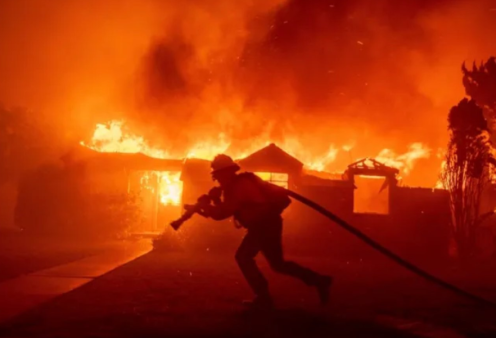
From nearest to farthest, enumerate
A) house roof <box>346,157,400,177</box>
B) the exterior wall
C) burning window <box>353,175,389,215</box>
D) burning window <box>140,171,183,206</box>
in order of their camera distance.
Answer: the exterior wall < house roof <box>346,157,400,177</box> < burning window <box>140,171,183,206</box> < burning window <box>353,175,389,215</box>

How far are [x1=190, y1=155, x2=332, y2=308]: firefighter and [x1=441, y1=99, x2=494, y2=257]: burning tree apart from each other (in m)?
9.78

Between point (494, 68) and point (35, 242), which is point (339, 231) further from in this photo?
point (494, 68)

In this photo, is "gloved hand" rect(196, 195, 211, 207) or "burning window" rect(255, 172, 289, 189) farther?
"burning window" rect(255, 172, 289, 189)

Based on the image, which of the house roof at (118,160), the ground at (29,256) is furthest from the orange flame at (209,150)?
the ground at (29,256)

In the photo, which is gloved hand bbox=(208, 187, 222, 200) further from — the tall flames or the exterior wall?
the tall flames

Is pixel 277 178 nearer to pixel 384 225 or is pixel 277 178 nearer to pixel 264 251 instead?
pixel 384 225

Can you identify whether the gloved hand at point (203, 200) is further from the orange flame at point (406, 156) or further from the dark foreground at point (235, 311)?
the orange flame at point (406, 156)

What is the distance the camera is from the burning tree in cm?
1405

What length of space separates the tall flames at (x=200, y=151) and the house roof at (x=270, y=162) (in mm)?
5881

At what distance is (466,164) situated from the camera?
14.3m

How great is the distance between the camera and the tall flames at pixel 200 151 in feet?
78.3

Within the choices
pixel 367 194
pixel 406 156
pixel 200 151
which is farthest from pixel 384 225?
pixel 406 156

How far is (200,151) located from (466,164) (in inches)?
630

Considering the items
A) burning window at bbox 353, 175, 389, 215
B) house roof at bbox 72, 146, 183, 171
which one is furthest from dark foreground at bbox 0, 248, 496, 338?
burning window at bbox 353, 175, 389, 215
